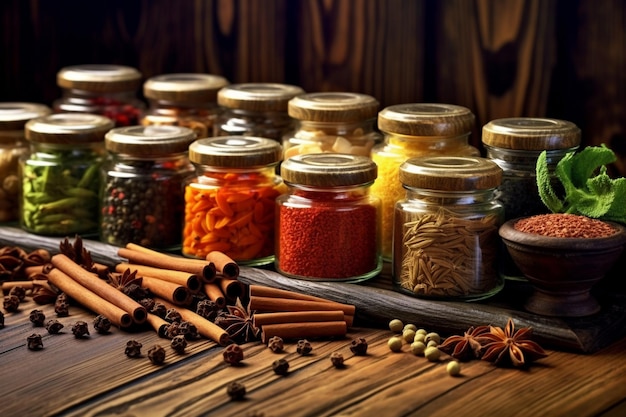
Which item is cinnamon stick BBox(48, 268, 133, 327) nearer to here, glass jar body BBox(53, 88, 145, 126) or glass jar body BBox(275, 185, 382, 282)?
glass jar body BBox(275, 185, 382, 282)

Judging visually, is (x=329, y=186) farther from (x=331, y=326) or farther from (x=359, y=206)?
(x=331, y=326)

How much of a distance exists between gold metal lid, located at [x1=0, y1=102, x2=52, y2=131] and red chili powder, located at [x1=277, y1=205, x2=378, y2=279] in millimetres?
691

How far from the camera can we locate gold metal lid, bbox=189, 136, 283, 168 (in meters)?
1.95

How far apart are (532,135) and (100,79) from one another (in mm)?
1000

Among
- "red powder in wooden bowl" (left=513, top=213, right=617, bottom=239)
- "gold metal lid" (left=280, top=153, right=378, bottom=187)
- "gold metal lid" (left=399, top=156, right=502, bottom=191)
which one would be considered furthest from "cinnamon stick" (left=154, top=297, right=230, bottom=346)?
"red powder in wooden bowl" (left=513, top=213, right=617, bottom=239)

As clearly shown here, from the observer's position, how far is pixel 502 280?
185 centimetres

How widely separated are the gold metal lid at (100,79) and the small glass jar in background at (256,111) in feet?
0.97

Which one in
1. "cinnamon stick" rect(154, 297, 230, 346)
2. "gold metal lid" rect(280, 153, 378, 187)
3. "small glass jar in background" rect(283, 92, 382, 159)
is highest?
"small glass jar in background" rect(283, 92, 382, 159)

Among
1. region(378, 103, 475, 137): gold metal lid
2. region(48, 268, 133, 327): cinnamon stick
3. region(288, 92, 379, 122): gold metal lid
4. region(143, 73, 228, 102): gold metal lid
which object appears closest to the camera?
region(48, 268, 133, 327): cinnamon stick

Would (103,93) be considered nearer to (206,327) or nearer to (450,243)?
(206,327)

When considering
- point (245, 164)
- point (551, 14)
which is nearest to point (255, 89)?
point (245, 164)

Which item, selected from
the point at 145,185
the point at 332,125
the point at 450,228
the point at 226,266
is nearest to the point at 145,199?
the point at 145,185

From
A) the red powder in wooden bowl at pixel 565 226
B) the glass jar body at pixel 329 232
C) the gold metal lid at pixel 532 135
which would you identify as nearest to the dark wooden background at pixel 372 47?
the gold metal lid at pixel 532 135

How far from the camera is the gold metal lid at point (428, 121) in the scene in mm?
1927
